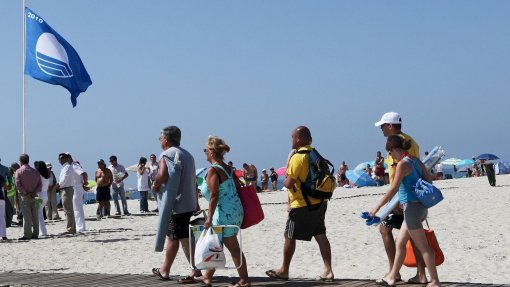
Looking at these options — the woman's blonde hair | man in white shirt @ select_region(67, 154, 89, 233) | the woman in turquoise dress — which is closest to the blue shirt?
the woman in turquoise dress

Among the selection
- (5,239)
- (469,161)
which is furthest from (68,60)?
(469,161)

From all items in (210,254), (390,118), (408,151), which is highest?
(390,118)

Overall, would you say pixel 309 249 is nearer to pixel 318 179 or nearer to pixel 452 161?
pixel 318 179

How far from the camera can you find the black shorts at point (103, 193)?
21062 millimetres

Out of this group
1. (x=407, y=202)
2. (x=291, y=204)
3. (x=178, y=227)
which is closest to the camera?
(x=407, y=202)

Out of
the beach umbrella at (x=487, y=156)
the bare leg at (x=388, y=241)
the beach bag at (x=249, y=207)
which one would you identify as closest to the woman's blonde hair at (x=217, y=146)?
the beach bag at (x=249, y=207)

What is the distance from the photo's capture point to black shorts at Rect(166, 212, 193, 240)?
28.4ft

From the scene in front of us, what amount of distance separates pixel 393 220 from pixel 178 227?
234 centimetres

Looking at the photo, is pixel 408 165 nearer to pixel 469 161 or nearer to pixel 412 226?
pixel 412 226

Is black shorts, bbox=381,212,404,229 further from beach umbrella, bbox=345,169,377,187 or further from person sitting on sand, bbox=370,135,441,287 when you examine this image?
beach umbrella, bbox=345,169,377,187

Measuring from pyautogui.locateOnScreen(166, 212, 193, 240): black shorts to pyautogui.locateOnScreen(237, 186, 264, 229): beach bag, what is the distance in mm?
822

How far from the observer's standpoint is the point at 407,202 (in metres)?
7.34

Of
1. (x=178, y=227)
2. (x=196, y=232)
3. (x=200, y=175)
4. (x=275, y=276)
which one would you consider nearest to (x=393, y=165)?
(x=275, y=276)

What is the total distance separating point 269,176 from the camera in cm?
4266
